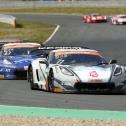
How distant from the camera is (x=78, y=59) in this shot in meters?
14.8

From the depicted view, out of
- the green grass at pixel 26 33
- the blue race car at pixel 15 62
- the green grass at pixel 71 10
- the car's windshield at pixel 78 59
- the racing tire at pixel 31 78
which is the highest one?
the car's windshield at pixel 78 59

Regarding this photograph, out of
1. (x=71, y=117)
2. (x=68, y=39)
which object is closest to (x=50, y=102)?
(x=71, y=117)

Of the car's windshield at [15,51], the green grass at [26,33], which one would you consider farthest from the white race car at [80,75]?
the green grass at [26,33]

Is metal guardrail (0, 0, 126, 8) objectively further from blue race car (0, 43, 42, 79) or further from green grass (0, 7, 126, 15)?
blue race car (0, 43, 42, 79)

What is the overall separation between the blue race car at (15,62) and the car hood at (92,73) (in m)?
4.35

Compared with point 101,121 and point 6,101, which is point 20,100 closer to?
point 6,101

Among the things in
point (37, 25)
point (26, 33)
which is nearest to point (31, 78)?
point (26, 33)

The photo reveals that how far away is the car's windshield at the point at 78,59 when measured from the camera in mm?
14609

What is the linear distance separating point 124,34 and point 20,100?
113 ft

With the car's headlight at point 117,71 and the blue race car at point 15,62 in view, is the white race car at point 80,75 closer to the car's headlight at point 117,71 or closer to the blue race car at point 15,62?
the car's headlight at point 117,71

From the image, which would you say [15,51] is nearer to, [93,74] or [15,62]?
[15,62]

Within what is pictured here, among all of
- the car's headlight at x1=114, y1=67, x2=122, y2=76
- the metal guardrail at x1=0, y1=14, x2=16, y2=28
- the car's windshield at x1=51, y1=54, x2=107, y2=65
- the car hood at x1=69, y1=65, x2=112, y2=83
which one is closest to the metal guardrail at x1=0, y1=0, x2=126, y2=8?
the metal guardrail at x1=0, y1=14, x2=16, y2=28

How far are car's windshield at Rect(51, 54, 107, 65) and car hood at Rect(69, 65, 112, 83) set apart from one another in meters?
0.72

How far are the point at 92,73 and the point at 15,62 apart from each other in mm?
4982
